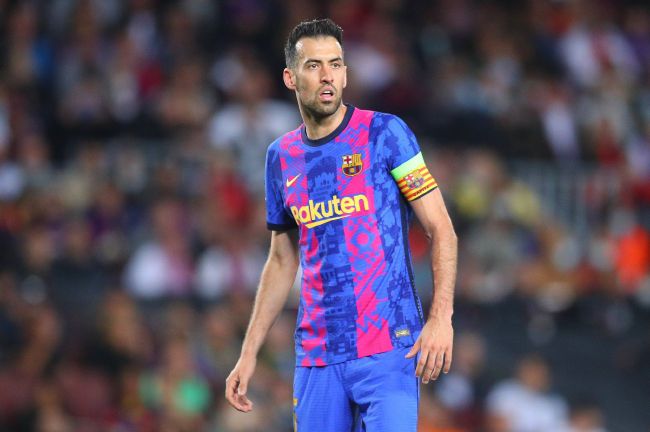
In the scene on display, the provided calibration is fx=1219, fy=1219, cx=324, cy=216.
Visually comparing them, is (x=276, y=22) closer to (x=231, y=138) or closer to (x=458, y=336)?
(x=231, y=138)

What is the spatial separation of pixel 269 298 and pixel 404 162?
3.35 ft

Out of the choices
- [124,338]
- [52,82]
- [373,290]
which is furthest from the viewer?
[52,82]

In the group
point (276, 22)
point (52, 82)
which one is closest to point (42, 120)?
point (52, 82)

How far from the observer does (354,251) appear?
18.0 ft

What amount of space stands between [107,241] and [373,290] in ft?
23.8

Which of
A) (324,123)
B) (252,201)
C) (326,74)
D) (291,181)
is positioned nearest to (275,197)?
(291,181)

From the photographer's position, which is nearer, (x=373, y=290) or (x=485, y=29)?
(x=373, y=290)

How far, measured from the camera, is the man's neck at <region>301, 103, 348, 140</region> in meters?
5.61

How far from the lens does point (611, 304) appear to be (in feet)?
41.5

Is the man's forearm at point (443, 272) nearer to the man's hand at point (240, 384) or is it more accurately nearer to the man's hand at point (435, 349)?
the man's hand at point (435, 349)

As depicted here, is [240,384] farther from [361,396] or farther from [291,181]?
[291,181]

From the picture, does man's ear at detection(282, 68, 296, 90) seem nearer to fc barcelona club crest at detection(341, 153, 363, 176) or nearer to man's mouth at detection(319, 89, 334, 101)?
man's mouth at detection(319, 89, 334, 101)

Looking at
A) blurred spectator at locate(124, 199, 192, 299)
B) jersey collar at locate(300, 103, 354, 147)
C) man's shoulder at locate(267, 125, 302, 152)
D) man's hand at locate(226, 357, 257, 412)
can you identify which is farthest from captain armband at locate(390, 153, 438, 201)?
blurred spectator at locate(124, 199, 192, 299)

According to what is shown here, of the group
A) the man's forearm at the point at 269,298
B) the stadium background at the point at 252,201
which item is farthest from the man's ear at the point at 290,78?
the stadium background at the point at 252,201
